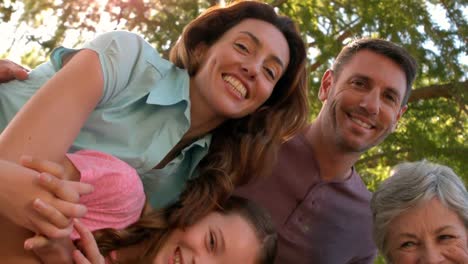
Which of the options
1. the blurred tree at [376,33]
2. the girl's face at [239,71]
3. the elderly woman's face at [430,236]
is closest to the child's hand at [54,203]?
the girl's face at [239,71]

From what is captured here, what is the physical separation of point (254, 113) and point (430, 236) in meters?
0.91

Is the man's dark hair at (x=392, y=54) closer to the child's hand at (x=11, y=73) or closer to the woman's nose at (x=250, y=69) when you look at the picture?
the woman's nose at (x=250, y=69)

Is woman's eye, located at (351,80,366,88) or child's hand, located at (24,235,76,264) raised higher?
woman's eye, located at (351,80,366,88)

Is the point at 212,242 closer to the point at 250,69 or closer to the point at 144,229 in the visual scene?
the point at 144,229

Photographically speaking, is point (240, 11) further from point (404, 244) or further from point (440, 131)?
point (440, 131)

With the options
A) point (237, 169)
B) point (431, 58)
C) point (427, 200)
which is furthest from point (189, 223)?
point (431, 58)

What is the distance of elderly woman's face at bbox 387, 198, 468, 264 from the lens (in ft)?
8.53

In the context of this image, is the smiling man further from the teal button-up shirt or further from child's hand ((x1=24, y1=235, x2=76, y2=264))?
child's hand ((x1=24, y1=235, x2=76, y2=264))

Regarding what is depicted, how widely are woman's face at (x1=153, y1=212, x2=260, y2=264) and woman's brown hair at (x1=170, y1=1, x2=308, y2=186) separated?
0.25 meters

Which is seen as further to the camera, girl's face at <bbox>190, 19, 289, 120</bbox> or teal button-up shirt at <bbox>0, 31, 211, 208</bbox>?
girl's face at <bbox>190, 19, 289, 120</bbox>

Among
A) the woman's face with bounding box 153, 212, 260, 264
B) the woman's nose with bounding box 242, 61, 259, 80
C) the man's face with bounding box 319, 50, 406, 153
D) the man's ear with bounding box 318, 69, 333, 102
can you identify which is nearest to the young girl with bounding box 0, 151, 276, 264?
the woman's face with bounding box 153, 212, 260, 264

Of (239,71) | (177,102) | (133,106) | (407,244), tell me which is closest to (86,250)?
(133,106)

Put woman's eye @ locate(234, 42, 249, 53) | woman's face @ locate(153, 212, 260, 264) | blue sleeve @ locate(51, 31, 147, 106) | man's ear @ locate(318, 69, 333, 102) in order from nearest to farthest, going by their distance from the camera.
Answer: blue sleeve @ locate(51, 31, 147, 106), woman's face @ locate(153, 212, 260, 264), woman's eye @ locate(234, 42, 249, 53), man's ear @ locate(318, 69, 333, 102)

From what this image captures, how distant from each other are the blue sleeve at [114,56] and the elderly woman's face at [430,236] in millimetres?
1205
